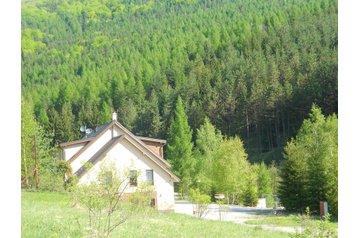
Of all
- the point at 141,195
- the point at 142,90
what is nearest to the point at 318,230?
the point at 141,195

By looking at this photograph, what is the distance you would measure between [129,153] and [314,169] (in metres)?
2.00

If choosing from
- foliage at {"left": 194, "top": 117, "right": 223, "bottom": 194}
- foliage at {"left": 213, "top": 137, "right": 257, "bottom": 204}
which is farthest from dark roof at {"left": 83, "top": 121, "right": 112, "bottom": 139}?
foliage at {"left": 213, "top": 137, "right": 257, "bottom": 204}

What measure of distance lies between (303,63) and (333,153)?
5462mm

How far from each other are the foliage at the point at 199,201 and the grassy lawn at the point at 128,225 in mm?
296

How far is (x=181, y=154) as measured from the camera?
7051 mm

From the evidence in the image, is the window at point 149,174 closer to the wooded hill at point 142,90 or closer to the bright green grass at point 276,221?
the wooded hill at point 142,90

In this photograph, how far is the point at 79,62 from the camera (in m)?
9.34

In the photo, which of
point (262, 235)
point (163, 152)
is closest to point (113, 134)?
point (163, 152)

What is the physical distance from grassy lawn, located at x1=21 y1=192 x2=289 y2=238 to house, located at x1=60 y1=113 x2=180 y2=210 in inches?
12.0

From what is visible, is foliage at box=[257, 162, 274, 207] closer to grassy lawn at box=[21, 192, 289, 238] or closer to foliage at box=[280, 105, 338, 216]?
foliage at box=[280, 105, 338, 216]

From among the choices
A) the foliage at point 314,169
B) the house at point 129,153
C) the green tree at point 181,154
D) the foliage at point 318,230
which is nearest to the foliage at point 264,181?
the foliage at point 314,169

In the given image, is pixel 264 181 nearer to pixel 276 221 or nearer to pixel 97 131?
pixel 276 221

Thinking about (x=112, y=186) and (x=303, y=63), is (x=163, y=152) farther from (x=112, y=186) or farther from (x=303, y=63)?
(x=303, y=63)

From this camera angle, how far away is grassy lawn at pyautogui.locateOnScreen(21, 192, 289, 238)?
16.1 feet
